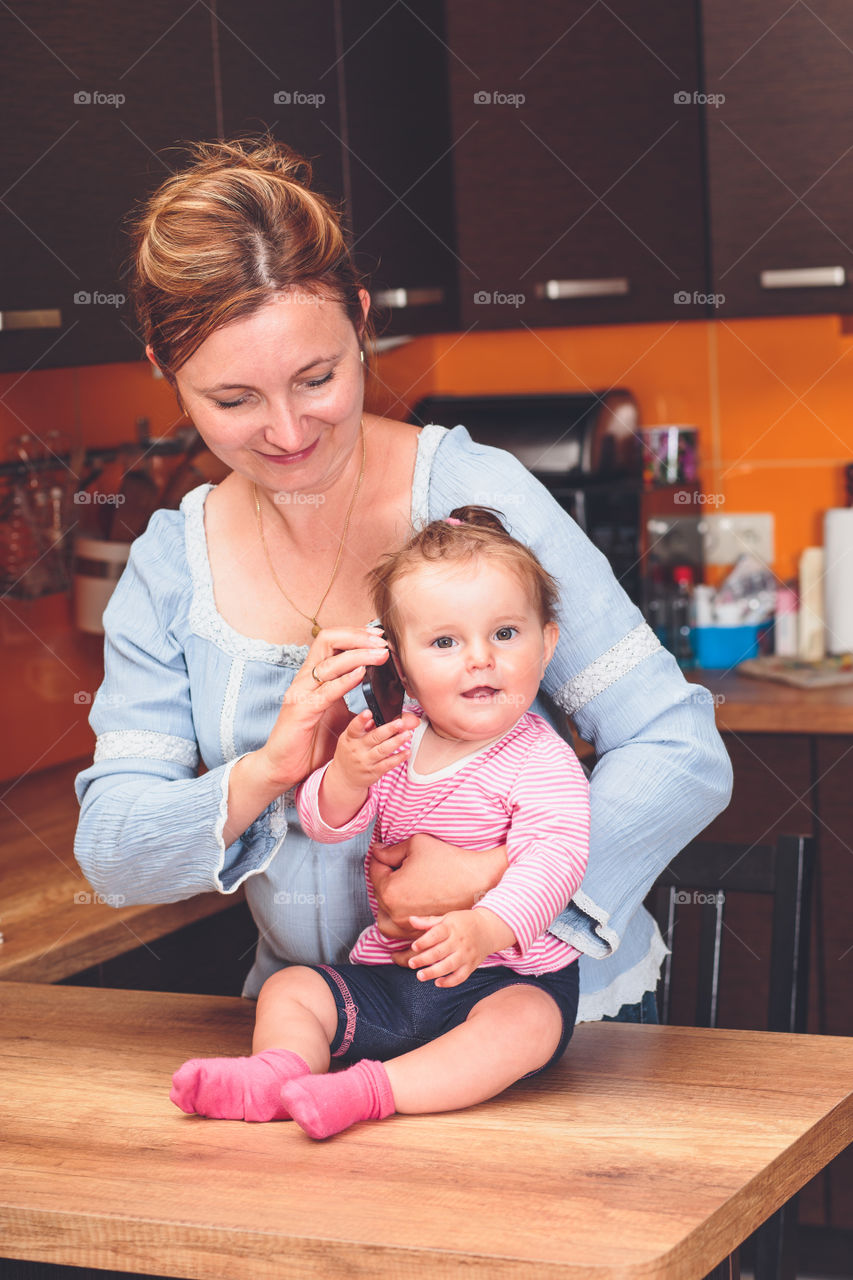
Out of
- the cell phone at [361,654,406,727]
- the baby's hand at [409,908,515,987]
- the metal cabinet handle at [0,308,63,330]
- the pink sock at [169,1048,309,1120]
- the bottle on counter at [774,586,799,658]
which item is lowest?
the pink sock at [169,1048,309,1120]

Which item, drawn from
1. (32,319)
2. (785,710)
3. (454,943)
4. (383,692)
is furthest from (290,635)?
(785,710)

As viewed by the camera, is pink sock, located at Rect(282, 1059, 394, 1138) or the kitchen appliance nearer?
pink sock, located at Rect(282, 1059, 394, 1138)

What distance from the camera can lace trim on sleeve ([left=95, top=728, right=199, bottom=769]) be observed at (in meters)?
1.33

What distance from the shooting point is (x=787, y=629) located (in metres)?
2.66

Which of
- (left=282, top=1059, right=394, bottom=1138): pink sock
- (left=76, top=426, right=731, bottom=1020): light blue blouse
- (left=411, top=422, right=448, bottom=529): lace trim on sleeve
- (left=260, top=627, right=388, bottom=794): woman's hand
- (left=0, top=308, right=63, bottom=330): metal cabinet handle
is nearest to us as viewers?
(left=282, top=1059, right=394, bottom=1138): pink sock

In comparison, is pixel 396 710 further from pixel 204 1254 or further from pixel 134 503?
pixel 134 503

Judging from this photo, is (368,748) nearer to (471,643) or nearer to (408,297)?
(471,643)

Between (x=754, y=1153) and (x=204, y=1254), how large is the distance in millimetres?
364

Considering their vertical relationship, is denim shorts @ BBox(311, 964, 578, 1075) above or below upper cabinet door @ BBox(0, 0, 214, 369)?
below

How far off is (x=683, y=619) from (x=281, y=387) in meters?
1.60

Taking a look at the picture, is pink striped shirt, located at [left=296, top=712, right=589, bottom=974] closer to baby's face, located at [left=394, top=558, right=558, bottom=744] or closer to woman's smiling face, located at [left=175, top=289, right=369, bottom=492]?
baby's face, located at [left=394, top=558, right=558, bottom=744]

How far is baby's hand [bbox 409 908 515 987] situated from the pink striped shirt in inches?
1.0

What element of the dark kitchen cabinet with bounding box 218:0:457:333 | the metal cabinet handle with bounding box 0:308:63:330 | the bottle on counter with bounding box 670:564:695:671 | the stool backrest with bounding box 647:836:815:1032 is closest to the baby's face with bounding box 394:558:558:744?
the stool backrest with bounding box 647:836:815:1032

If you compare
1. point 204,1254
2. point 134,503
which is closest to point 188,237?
point 204,1254
